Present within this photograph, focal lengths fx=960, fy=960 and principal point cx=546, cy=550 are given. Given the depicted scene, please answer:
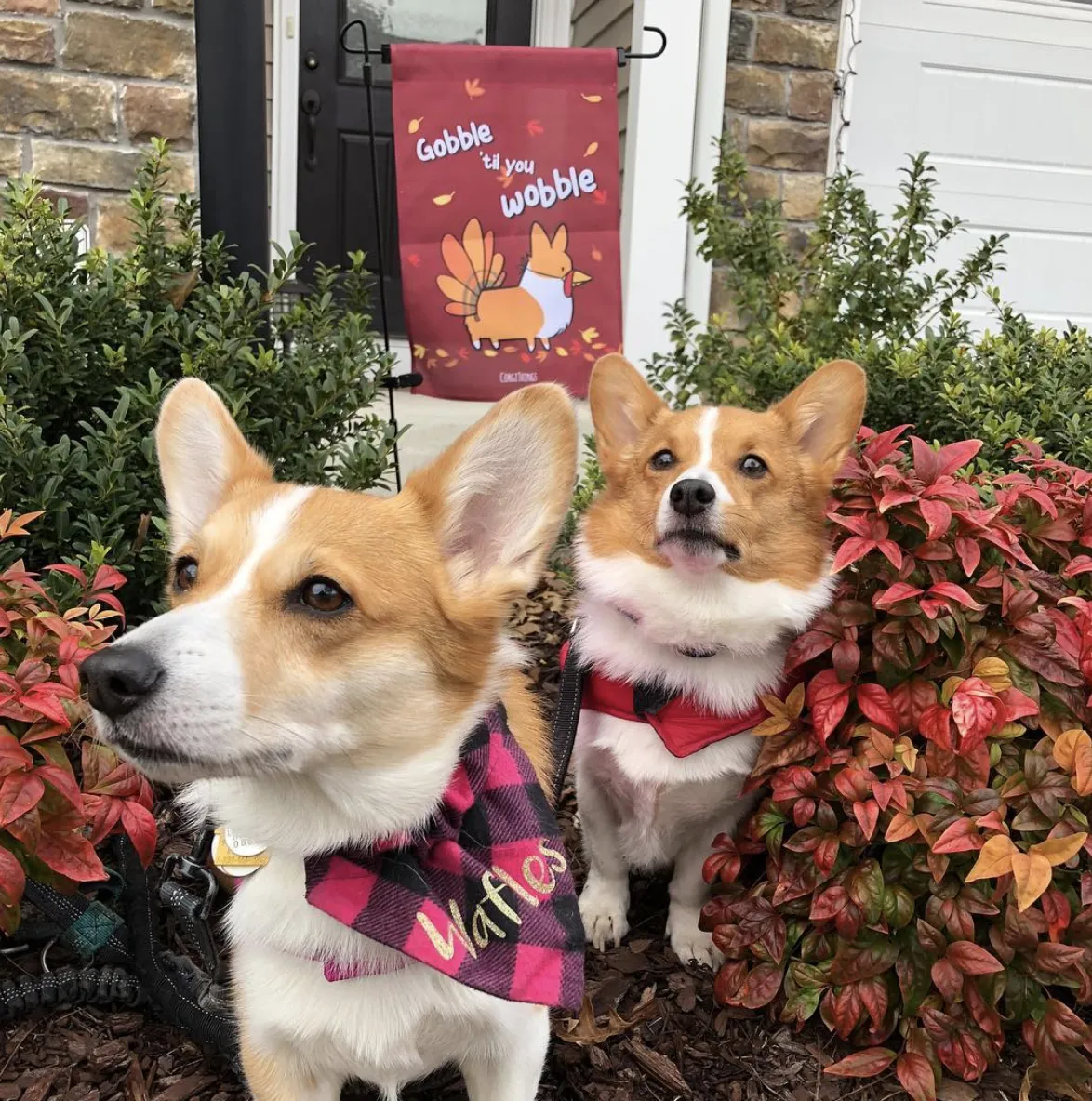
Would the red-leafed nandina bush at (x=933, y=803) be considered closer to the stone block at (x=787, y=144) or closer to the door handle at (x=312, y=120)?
the stone block at (x=787, y=144)

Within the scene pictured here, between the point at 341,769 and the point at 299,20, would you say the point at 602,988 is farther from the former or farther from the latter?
the point at 299,20

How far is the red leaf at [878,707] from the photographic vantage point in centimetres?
203

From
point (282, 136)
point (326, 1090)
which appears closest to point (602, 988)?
point (326, 1090)

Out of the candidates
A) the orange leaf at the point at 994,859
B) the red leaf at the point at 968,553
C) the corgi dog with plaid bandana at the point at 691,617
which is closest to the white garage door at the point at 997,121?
the corgi dog with plaid bandana at the point at 691,617

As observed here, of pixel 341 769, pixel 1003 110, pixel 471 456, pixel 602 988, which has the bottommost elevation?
pixel 602 988

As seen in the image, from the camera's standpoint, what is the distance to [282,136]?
6398 mm

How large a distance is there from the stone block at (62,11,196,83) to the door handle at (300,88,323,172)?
7.54 ft

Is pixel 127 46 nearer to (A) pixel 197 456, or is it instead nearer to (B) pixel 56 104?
(B) pixel 56 104

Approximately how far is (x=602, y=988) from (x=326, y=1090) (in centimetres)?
78

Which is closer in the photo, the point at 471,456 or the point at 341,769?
the point at 341,769

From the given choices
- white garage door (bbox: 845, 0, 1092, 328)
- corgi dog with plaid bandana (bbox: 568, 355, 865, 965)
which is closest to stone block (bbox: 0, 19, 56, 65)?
corgi dog with plaid bandana (bbox: 568, 355, 865, 965)

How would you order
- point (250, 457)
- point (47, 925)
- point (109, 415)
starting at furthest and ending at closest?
point (109, 415) → point (47, 925) → point (250, 457)

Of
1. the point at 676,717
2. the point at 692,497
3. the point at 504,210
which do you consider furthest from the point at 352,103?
the point at 676,717

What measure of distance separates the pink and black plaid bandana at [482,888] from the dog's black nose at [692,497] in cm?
73
